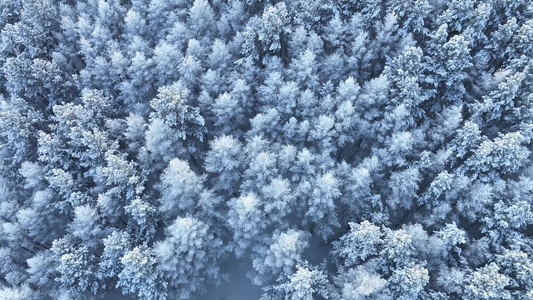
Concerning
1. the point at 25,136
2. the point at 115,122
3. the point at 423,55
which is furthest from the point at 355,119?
the point at 25,136

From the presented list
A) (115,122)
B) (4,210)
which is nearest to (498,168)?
(115,122)

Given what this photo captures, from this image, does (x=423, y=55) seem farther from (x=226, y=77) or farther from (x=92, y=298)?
(x=92, y=298)

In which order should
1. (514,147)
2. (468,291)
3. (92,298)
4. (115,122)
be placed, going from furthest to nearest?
(115,122), (92,298), (514,147), (468,291)

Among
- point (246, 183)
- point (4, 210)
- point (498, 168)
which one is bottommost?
point (498, 168)

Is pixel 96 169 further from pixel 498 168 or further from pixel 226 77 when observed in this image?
pixel 498 168

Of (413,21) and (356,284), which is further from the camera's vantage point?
(413,21)

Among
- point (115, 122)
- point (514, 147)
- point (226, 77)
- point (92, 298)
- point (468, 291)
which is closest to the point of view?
point (468, 291)

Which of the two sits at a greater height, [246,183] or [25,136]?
[25,136]
